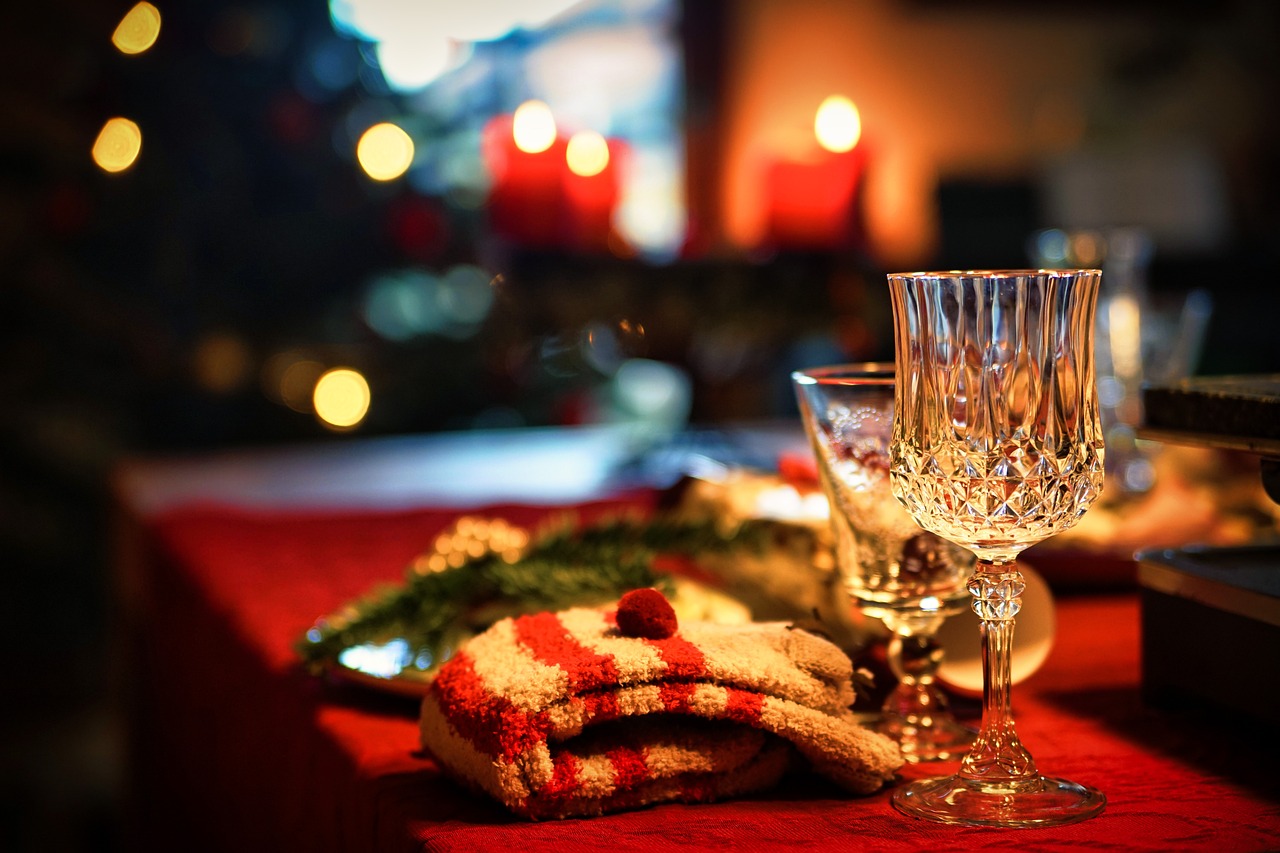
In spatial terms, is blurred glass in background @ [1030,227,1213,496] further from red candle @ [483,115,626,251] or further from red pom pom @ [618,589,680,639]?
red pom pom @ [618,589,680,639]

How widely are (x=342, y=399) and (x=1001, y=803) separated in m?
2.54

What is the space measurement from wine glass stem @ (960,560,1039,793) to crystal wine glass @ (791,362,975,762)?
9 cm

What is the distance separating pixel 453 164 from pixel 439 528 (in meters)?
1.89

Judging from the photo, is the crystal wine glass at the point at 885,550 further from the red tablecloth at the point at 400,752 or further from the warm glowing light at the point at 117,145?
the warm glowing light at the point at 117,145

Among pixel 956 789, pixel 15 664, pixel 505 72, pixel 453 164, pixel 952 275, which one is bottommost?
pixel 15 664

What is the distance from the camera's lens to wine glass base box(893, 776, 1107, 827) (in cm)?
56

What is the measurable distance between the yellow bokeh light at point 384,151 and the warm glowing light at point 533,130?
1.44 metres

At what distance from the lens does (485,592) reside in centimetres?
85

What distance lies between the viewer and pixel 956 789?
583 mm

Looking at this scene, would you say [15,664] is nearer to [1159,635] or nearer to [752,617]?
[752,617]

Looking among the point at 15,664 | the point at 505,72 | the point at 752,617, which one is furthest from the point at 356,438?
the point at 752,617

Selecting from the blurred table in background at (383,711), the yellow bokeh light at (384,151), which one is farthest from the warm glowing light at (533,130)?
the yellow bokeh light at (384,151)

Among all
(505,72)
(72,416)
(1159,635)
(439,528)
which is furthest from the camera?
(505,72)

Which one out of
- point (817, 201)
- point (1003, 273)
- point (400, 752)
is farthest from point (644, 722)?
point (817, 201)
